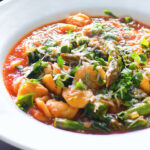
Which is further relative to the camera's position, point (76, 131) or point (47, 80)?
point (47, 80)

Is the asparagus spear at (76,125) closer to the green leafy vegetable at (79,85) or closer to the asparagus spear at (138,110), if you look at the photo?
the asparagus spear at (138,110)

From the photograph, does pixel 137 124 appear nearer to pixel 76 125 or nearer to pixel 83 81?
pixel 76 125

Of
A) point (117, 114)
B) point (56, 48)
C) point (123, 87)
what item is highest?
point (56, 48)

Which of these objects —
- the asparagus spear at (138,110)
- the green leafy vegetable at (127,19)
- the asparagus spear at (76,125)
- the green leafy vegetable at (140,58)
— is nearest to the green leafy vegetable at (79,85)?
the asparagus spear at (76,125)

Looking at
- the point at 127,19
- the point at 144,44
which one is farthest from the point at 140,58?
the point at 127,19

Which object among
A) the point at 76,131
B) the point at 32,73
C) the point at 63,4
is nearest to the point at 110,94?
the point at 76,131

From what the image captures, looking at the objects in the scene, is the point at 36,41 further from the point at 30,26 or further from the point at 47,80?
the point at 47,80
